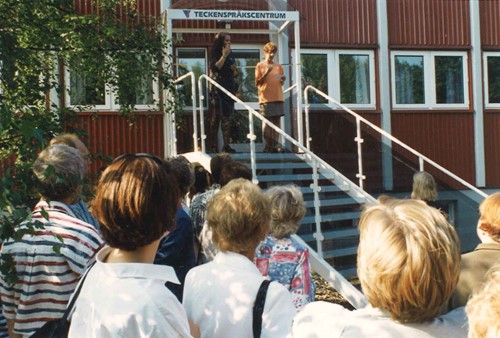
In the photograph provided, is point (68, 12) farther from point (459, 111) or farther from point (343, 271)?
point (459, 111)

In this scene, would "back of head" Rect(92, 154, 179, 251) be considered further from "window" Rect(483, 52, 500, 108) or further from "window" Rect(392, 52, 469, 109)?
"window" Rect(483, 52, 500, 108)

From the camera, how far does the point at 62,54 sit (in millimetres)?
7164

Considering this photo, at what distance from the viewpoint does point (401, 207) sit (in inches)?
81.0

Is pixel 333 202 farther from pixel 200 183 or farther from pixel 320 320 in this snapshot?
pixel 320 320

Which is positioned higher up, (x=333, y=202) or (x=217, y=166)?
(x=217, y=166)

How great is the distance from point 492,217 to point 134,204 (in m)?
2.23

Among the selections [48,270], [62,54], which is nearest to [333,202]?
[62,54]

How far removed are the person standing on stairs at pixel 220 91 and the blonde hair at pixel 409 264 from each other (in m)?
7.76

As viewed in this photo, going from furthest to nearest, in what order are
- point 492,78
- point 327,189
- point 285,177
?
point 492,78, point 285,177, point 327,189

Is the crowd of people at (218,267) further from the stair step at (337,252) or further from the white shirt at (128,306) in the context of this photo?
the stair step at (337,252)

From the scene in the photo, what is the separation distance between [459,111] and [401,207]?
12.7 meters

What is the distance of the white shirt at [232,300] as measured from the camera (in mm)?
2668

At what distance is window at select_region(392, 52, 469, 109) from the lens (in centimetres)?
1393

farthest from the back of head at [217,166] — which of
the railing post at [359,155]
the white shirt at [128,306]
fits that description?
the railing post at [359,155]
